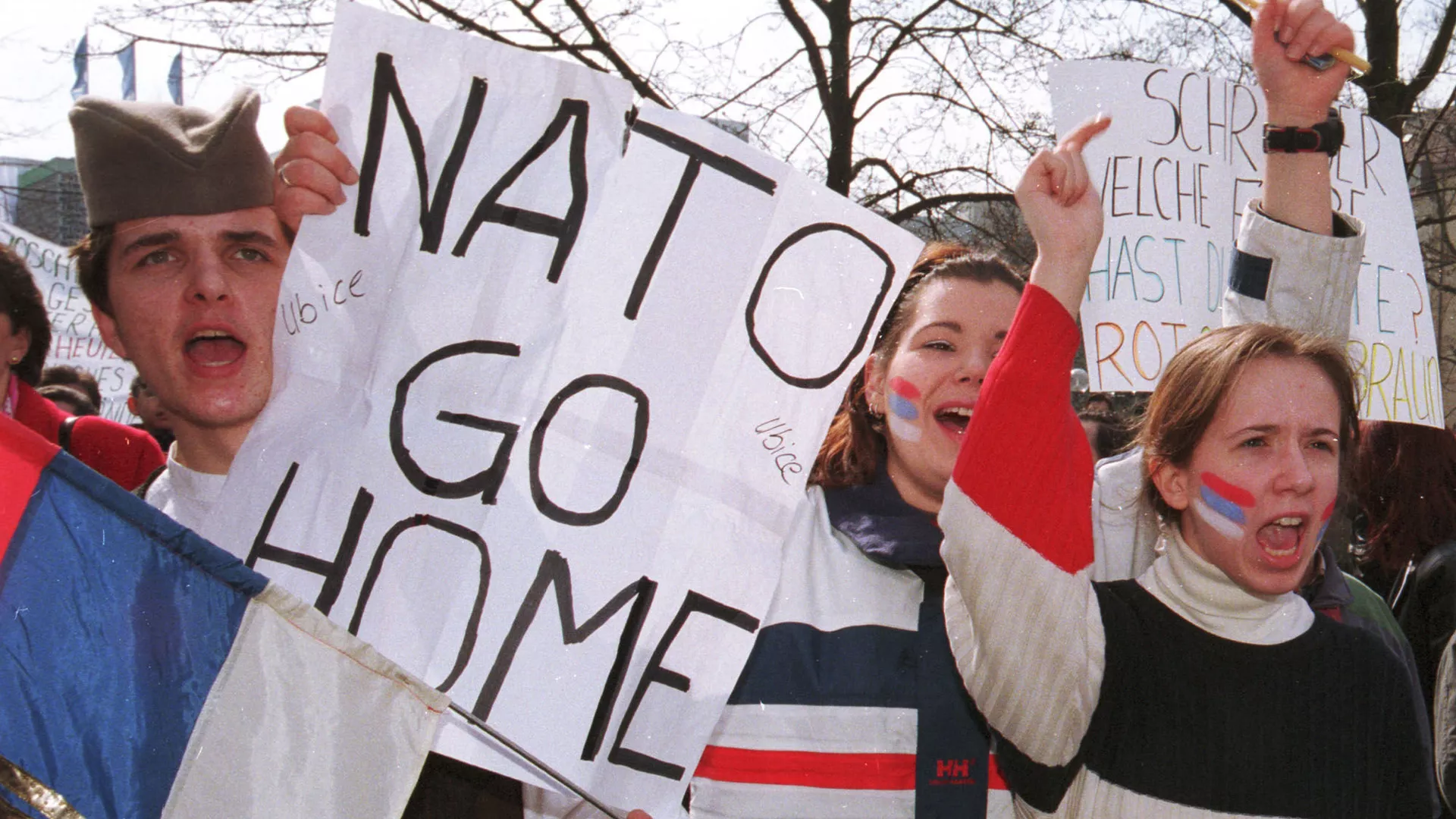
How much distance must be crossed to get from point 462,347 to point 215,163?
1.72 feet

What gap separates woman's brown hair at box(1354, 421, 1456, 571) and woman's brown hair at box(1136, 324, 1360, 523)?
171cm

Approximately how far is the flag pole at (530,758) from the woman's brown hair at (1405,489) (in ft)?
8.59

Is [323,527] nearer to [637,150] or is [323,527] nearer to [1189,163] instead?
[637,150]

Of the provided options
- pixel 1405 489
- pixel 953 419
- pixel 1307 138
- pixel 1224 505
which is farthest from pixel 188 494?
pixel 1405 489

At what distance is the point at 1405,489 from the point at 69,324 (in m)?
6.06

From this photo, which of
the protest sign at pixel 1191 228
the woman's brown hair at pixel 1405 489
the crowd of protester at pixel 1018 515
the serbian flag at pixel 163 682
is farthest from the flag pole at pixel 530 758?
the woman's brown hair at pixel 1405 489

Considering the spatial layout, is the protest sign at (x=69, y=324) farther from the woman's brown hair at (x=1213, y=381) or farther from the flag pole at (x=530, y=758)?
the woman's brown hair at (x=1213, y=381)

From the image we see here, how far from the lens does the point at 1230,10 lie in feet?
24.2

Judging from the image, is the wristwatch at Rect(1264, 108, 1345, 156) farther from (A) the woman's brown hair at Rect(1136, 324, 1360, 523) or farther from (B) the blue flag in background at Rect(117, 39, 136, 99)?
(B) the blue flag in background at Rect(117, 39, 136, 99)

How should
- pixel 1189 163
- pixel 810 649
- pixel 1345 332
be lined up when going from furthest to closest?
pixel 1189 163 → pixel 1345 332 → pixel 810 649

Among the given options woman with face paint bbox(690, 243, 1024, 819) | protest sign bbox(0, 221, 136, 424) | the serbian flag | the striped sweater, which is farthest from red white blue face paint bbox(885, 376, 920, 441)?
protest sign bbox(0, 221, 136, 424)

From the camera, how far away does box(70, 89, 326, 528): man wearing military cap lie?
1848mm

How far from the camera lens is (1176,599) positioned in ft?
5.69

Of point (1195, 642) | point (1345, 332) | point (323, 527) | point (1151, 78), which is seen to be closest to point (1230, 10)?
point (1151, 78)
